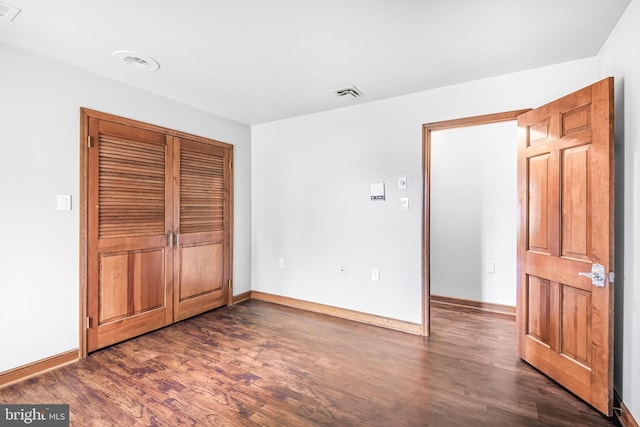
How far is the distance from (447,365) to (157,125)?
3576 mm

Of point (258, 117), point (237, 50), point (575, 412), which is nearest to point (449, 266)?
point (575, 412)

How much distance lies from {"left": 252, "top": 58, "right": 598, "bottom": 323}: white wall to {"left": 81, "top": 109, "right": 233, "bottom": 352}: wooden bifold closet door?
64 cm

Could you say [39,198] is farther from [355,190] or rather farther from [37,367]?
[355,190]

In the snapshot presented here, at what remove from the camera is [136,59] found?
2.44 metres

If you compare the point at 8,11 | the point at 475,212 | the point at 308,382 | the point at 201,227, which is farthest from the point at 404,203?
the point at 8,11

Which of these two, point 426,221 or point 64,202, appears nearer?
point 64,202

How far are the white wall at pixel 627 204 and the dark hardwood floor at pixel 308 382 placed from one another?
356 mm

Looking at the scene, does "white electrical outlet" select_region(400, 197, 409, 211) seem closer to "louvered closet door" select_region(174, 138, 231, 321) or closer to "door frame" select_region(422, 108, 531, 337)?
"door frame" select_region(422, 108, 531, 337)

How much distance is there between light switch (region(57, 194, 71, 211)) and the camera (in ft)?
8.15

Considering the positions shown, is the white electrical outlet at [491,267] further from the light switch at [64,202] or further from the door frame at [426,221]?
the light switch at [64,202]

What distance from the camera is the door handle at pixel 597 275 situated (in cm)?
187

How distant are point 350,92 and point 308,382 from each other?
2.67 metres

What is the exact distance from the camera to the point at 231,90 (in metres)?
3.08

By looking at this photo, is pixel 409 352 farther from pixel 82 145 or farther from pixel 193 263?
pixel 82 145
